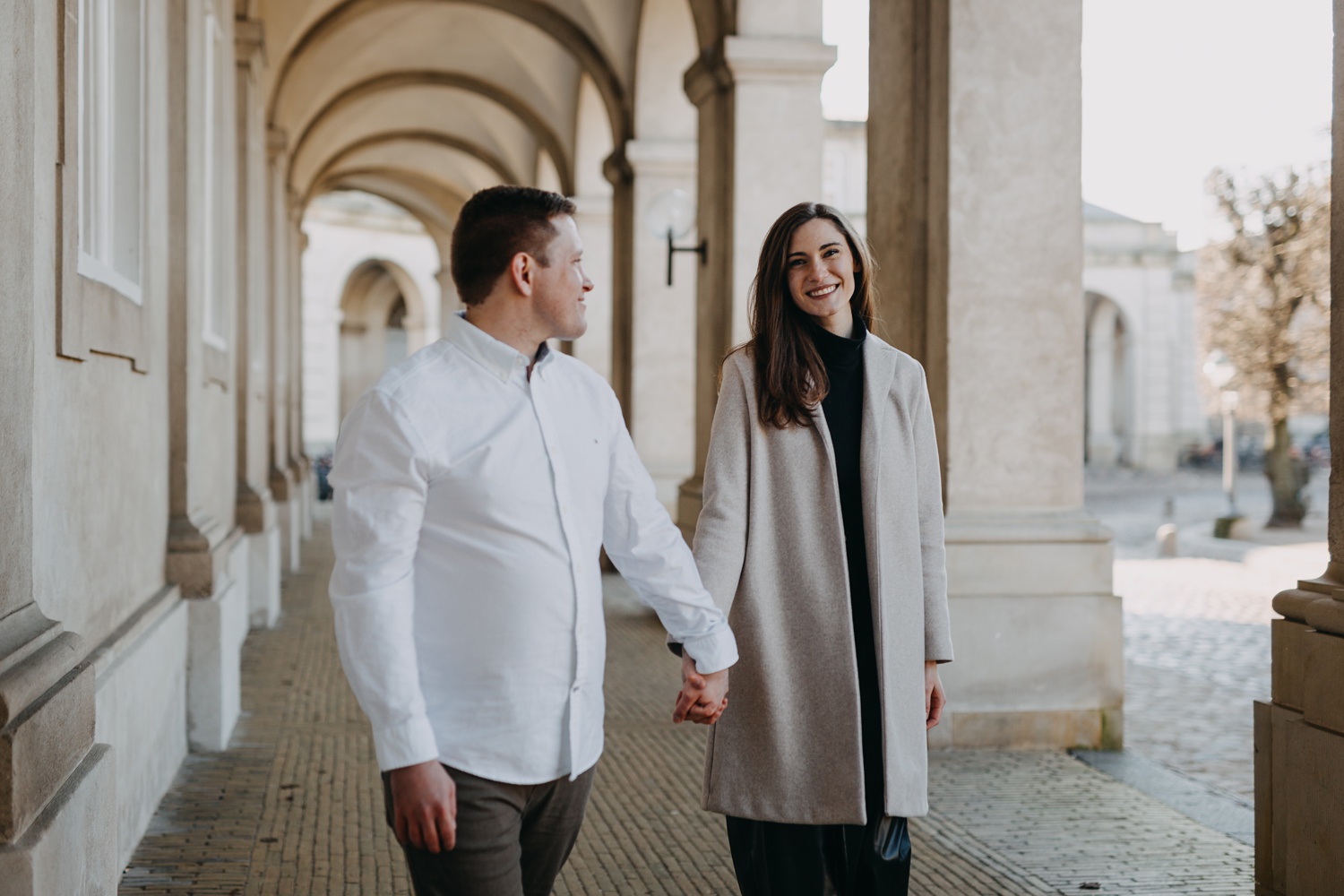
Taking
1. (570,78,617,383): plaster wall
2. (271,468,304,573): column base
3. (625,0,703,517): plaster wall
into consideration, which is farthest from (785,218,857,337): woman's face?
(570,78,617,383): plaster wall

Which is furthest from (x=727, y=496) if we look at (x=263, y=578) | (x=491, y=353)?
(x=263, y=578)

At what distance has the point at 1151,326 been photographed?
42.1 m

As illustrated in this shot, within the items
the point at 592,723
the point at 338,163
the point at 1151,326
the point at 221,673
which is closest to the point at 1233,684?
the point at 221,673

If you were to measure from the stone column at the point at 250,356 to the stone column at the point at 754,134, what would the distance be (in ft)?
10.3

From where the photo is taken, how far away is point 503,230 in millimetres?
2318

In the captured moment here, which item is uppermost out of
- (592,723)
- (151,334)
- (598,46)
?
(598,46)

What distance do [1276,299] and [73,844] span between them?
67.3 feet

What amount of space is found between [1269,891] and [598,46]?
11.3 metres

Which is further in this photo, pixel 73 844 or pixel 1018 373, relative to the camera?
pixel 1018 373

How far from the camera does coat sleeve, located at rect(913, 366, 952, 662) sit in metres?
3.01

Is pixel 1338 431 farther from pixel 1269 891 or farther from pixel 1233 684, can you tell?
pixel 1233 684

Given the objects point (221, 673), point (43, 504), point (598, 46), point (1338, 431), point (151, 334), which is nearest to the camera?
point (43, 504)

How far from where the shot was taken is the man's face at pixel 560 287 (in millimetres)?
2324

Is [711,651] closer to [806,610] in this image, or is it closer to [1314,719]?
[806,610]
